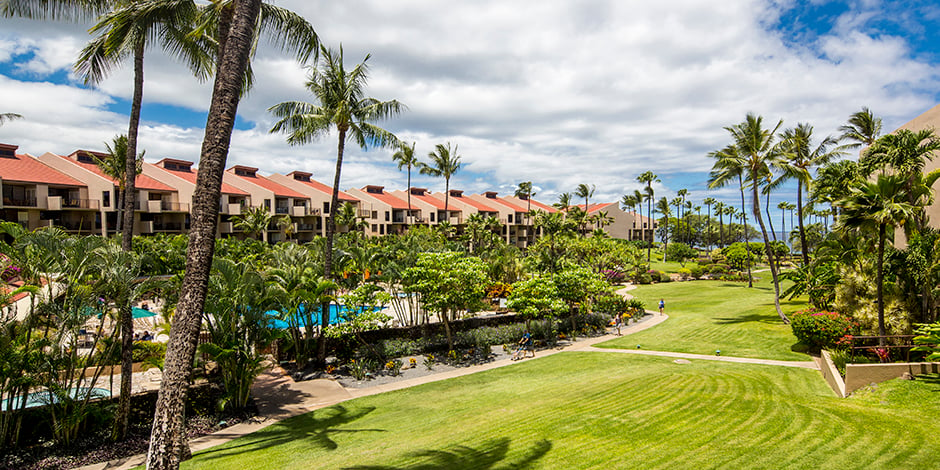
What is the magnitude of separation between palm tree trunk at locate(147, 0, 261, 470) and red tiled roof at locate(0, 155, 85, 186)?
50652 mm

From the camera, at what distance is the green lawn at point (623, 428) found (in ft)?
30.4

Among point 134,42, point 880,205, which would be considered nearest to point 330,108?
point 134,42

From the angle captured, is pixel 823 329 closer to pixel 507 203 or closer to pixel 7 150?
pixel 7 150

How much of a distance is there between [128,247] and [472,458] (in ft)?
38.2

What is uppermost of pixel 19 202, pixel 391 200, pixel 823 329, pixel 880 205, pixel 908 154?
pixel 391 200

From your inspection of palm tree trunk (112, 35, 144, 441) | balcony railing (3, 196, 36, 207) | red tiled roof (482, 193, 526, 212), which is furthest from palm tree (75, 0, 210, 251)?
red tiled roof (482, 193, 526, 212)

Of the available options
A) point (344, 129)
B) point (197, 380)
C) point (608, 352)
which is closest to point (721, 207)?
point (608, 352)

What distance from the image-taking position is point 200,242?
7609 millimetres

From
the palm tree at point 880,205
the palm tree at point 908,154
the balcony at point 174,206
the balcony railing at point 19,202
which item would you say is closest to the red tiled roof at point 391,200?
the balcony at point 174,206

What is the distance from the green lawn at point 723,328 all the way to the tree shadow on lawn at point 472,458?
54.0 ft

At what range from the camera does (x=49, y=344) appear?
448 inches

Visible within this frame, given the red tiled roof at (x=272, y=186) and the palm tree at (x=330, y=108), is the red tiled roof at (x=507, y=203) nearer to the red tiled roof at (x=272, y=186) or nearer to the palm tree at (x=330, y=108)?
→ the red tiled roof at (x=272, y=186)

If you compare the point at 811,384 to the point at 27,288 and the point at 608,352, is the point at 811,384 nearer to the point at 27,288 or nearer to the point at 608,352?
the point at 608,352

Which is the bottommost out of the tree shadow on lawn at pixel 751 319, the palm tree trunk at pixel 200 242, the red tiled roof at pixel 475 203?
the tree shadow on lawn at pixel 751 319
